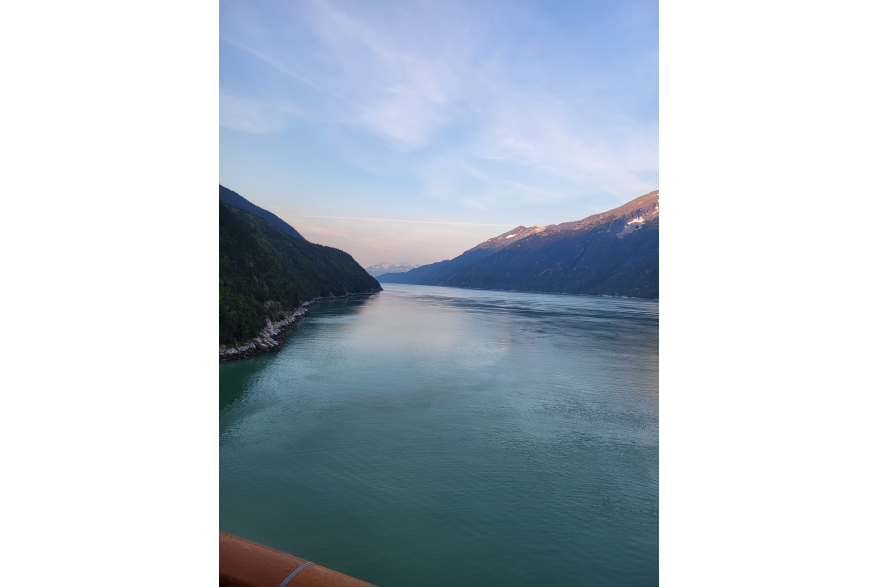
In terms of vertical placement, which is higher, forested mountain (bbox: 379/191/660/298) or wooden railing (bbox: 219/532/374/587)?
forested mountain (bbox: 379/191/660/298)

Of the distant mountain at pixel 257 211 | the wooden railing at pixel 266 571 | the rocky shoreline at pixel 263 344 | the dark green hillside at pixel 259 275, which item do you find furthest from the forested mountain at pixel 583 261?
the wooden railing at pixel 266 571

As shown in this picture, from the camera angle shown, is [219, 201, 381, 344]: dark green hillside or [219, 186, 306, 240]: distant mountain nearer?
[219, 201, 381, 344]: dark green hillside

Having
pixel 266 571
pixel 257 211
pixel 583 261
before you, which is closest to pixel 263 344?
pixel 266 571

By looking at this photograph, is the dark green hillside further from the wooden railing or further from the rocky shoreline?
the wooden railing

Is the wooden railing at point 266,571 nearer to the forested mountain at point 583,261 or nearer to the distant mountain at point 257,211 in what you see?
the forested mountain at point 583,261

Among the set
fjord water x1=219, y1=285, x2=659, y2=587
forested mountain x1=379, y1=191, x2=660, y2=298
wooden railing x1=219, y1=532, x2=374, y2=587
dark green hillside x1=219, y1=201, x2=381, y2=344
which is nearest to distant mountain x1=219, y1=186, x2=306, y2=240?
dark green hillside x1=219, y1=201, x2=381, y2=344

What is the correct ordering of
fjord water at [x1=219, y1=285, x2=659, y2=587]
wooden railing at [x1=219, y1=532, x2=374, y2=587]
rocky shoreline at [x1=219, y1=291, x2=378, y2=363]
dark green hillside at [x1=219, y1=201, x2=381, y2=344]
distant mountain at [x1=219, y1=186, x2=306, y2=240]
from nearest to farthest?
wooden railing at [x1=219, y1=532, x2=374, y2=587] < fjord water at [x1=219, y1=285, x2=659, y2=587] < rocky shoreline at [x1=219, y1=291, x2=378, y2=363] < dark green hillside at [x1=219, y1=201, x2=381, y2=344] < distant mountain at [x1=219, y1=186, x2=306, y2=240]
